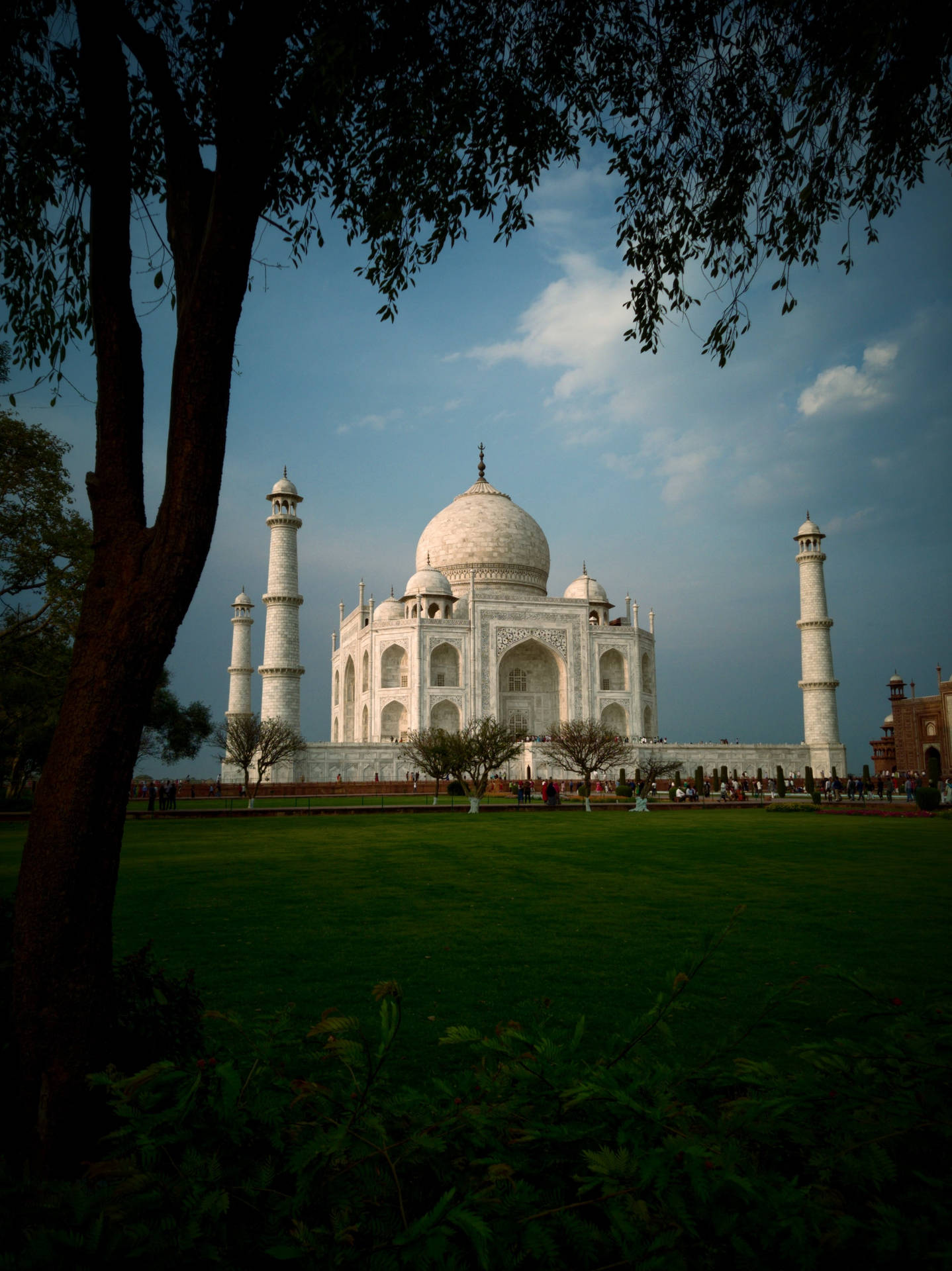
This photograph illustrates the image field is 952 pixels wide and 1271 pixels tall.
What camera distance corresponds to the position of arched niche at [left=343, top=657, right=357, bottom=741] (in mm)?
43688

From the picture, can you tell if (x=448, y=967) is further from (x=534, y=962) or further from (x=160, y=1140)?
(x=160, y=1140)

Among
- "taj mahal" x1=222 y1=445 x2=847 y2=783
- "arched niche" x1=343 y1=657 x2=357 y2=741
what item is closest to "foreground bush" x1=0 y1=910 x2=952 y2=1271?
"taj mahal" x1=222 y1=445 x2=847 y2=783

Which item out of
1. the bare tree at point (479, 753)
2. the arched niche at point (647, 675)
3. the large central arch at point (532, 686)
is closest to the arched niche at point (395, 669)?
the large central arch at point (532, 686)

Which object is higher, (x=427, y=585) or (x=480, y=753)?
(x=427, y=585)

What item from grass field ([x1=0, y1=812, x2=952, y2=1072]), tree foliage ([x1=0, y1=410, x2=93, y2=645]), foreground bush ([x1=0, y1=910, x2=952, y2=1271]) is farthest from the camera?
tree foliage ([x1=0, y1=410, x2=93, y2=645])

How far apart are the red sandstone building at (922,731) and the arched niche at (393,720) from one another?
23528 millimetres

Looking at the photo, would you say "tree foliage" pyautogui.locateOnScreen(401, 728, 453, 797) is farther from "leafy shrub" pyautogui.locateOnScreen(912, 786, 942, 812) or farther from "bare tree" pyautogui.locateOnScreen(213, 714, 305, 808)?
"leafy shrub" pyautogui.locateOnScreen(912, 786, 942, 812)

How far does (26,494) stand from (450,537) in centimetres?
3118

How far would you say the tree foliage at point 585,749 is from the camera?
2350cm

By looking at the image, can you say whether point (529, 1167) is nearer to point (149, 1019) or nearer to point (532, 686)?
point (149, 1019)

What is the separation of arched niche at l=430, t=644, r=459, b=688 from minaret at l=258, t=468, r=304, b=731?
277 inches

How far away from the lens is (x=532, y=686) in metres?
42.0

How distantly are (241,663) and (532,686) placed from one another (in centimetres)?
1410

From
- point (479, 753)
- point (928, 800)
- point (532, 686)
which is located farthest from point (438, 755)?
point (532, 686)
